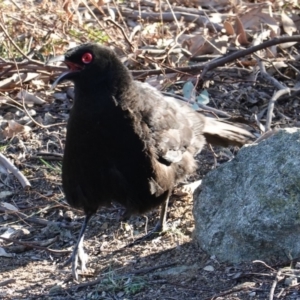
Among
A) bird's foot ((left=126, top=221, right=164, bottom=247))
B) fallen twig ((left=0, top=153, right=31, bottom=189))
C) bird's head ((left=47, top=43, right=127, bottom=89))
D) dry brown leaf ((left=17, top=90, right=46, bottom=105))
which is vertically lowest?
bird's foot ((left=126, top=221, right=164, bottom=247))

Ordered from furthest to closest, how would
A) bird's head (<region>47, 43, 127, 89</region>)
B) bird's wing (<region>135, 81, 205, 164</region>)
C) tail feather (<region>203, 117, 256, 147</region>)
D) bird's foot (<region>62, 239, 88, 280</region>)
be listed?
tail feather (<region>203, 117, 256, 147</region>)
bird's wing (<region>135, 81, 205, 164</region>)
bird's head (<region>47, 43, 127, 89</region>)
bird's foot (<region>62, 239, 88, 280</region>)

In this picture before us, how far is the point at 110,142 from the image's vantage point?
536 centimetres

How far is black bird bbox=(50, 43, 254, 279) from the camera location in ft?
17.6

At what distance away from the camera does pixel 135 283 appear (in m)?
4.88

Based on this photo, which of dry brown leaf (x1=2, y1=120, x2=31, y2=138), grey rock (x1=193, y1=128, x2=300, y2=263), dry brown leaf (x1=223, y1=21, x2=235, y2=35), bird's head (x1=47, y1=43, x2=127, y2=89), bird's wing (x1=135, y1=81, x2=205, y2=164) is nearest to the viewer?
grey rock (x1=193, y1=128, x2=300, y2=263)

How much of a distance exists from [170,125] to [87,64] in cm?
97

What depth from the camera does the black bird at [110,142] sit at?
537cm

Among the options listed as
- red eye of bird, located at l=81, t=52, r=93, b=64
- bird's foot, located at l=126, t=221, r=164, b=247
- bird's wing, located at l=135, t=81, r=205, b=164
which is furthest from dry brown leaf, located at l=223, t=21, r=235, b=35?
red eye of bird, located at l=81, t=52, r=93, b=64

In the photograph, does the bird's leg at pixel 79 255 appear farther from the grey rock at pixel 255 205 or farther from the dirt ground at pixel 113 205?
the grey rock at pixel 255 205

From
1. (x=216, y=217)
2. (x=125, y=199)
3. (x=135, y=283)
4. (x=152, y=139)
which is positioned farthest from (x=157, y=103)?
(x=135, y=283)

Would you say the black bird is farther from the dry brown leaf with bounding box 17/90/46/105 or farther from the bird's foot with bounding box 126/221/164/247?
the dry brown leaf with bounding box 17/90/46/105

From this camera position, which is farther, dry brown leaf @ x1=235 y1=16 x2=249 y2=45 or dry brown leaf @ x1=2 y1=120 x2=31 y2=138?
dry brown leaf @ x1=235 y1=16 x2=249 y2=45

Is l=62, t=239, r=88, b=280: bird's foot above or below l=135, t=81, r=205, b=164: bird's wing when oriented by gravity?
below

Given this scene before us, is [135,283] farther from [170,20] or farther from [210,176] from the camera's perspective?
[170,20]
